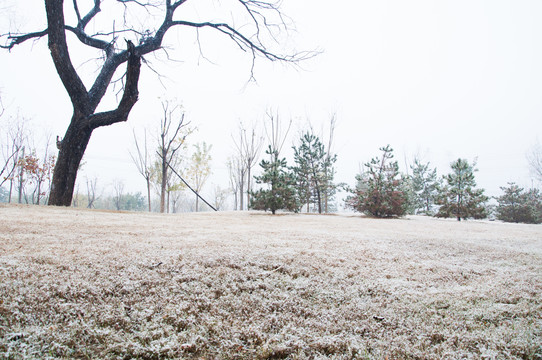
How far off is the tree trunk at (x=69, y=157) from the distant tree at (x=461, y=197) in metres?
13.9

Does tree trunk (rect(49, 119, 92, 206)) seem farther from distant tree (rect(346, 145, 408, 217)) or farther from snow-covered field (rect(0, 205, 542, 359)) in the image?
distant tree (rect(346, 145, 408, 217))

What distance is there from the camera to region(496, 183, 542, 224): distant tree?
1728cm

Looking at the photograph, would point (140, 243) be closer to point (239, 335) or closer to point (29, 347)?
point (29, 347)

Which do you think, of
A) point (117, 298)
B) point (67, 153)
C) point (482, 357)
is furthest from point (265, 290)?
point (67, 153)

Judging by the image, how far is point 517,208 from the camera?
57.5 ft

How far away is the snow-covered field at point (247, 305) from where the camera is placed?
A: 0.91 metres

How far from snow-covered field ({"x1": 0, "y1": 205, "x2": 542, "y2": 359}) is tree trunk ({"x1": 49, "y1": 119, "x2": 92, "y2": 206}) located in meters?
3.14

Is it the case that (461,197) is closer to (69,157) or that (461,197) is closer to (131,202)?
(69,157)

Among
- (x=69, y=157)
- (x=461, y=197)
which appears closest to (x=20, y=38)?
(x=69, y=157)

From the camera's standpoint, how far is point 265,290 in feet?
4.46

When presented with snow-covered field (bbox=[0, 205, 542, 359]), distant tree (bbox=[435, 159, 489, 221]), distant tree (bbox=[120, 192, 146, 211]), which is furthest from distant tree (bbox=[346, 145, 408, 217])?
distant tree (bbox=[120, 192, 146, 211])

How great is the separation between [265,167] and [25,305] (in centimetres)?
1049

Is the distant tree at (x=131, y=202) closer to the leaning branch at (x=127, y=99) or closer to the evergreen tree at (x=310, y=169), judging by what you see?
the evergreen tree at (x=310, y=169)

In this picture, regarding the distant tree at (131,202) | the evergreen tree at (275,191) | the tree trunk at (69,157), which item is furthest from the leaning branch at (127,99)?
the distant tree at (131,202)
